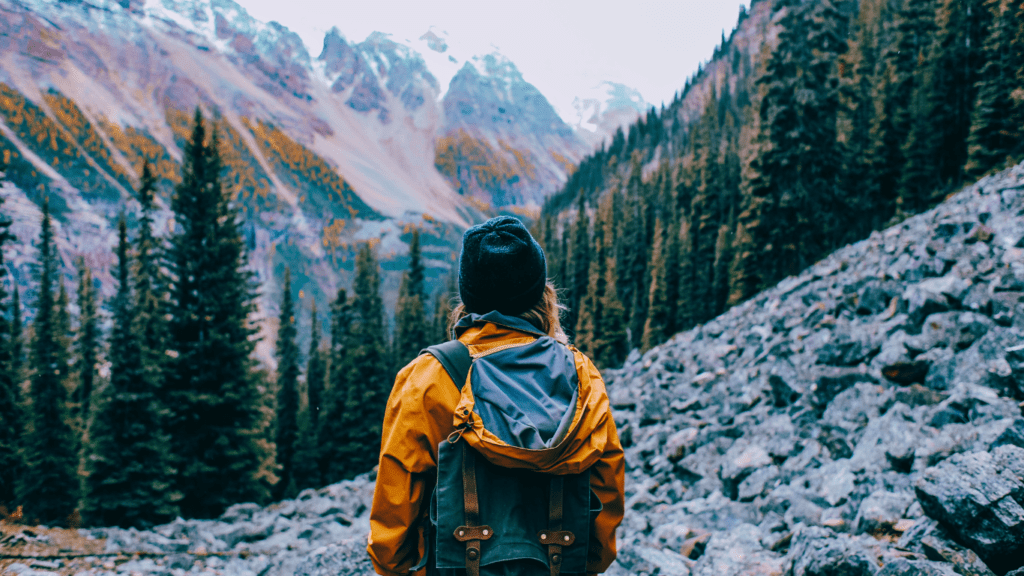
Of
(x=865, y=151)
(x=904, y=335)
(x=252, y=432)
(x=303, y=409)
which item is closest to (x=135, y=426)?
(x=252, y=432)

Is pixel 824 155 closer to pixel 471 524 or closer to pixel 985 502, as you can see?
pixel 985 502

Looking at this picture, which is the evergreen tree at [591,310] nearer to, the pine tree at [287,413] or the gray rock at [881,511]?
the pine tree at [287,413]

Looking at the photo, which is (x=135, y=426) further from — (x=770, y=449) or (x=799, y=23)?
(x=799, y=23)

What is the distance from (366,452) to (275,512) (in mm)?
18514

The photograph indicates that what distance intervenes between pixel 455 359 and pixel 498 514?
2.02 ft

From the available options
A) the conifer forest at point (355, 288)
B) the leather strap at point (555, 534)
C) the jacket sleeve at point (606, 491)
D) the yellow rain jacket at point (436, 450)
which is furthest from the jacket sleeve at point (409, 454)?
the conifer forest at point (355, 288)

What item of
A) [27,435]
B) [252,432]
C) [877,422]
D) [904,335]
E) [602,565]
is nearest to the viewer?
[602,565]

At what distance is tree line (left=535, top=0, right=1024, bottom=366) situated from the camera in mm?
22828

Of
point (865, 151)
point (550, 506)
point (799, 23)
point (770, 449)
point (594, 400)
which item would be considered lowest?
point (770, 449)

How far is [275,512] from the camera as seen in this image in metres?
12.0

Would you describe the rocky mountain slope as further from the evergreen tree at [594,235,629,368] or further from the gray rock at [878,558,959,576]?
the evergreen tree at [594,235,629,368]

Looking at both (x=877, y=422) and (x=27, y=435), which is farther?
(x=27, y=435)

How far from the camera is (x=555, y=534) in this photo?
207 centimetres

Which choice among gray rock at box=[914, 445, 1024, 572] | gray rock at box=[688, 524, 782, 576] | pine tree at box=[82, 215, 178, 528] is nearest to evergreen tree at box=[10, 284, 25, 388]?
pine tree at box=[82, 215, 178, 528]
